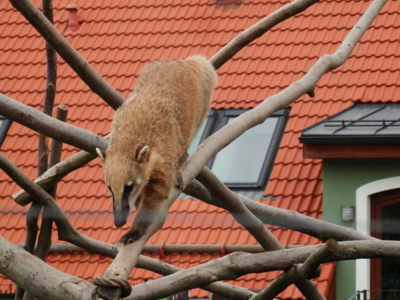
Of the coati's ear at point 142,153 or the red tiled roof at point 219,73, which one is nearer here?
the coati's ear at point 142,153

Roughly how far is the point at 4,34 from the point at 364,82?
16.8ft

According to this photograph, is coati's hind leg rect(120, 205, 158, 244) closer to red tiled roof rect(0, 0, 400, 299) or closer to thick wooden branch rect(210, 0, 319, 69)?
thick wooden branch rect(210, 0, 319, 69)

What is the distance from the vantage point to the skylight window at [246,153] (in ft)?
51.8

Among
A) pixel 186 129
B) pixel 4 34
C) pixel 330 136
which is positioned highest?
pixel 4 34

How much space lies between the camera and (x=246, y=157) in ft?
52.7

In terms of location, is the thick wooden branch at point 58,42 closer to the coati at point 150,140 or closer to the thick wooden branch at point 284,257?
the coati at point 150,140

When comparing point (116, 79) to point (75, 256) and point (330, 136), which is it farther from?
point (330, 136)

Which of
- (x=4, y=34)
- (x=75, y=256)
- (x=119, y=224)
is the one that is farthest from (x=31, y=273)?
(x=4, y=34)

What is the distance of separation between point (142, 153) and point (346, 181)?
27.4 ft

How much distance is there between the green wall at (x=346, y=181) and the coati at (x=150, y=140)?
701 centimetres

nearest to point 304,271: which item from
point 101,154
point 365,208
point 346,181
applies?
point 101,154

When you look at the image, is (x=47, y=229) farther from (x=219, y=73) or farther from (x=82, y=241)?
(x=219, y=73)

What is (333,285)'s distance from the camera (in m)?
15.0

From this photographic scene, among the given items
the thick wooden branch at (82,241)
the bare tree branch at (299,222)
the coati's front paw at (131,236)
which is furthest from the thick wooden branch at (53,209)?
the coati's front paw at (131,236)
